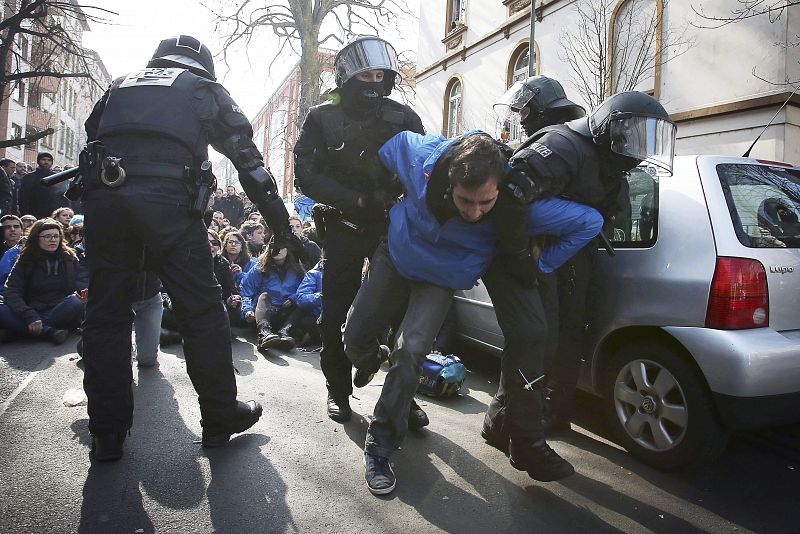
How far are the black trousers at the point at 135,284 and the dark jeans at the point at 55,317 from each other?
10.8 ft

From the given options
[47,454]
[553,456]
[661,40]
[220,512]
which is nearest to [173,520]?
[220,512]

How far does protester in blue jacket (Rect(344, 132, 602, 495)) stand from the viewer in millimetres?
2422

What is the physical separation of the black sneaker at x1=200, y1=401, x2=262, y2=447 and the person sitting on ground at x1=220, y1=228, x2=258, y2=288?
3.94 m

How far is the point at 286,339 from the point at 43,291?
2466mm

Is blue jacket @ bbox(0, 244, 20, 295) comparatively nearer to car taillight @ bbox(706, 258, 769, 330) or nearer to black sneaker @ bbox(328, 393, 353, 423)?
black sneaker @ bbox(328, 393, 353, 423)

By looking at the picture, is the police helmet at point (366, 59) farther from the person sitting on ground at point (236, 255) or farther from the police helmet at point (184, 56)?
the person sitting on ground at point (236, 255)

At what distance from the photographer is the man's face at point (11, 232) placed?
22.6ft

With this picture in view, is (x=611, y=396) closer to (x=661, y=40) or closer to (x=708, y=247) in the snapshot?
(x=708, y=247)

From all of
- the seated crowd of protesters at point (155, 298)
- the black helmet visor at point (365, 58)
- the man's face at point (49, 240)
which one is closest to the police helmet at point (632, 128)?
the black helmet visor at point (365, 58)

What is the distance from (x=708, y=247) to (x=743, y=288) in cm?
23

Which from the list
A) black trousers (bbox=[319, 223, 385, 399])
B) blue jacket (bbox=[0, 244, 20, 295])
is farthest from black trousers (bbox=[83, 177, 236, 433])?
blue jacket (bbox=[0, 244, 20, 295])

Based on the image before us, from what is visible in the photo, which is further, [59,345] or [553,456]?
[59,345]

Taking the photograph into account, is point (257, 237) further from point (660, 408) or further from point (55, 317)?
point (660, 408)

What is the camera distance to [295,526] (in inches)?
85.0
